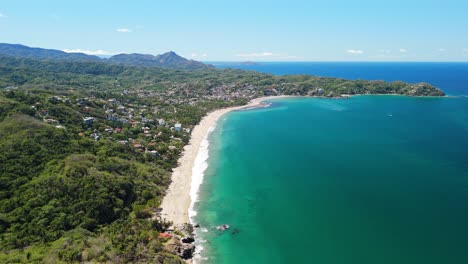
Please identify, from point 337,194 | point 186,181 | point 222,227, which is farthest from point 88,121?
point 337,194

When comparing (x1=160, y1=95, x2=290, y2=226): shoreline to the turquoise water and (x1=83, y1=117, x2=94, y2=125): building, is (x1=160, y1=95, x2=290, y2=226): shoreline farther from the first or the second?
(x1=83, y1=117, x2=94, y2=125): building

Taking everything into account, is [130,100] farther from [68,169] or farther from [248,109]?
[68,169]

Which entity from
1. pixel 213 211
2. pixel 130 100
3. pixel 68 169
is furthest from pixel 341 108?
pixel 68 169

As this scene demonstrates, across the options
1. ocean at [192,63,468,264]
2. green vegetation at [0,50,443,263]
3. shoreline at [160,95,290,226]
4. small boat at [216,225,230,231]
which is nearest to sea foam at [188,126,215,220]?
shoreline at [160,95,290,226]

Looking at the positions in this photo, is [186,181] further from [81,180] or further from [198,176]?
[81,180]

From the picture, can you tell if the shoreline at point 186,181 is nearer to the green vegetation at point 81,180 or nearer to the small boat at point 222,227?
the green vegetation at point 81,180

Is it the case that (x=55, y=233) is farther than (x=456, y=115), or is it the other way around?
(x=456, y=115)

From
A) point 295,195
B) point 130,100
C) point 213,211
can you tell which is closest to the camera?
point 213,211
